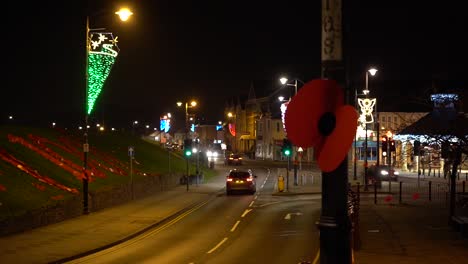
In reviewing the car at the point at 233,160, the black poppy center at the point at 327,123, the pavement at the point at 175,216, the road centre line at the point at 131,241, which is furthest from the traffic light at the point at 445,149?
the car at the point at 233,160

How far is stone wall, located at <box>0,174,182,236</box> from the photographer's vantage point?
21902mm

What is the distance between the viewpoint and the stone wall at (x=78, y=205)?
2190 centimetres

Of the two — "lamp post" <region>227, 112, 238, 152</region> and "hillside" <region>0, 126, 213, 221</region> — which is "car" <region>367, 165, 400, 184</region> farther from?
"lamp post" <region>227, 112, 238, 152</region>

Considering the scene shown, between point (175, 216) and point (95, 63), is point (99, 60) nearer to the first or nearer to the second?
point (95, 63)

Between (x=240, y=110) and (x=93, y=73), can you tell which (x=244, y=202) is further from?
(x=240, y=110)

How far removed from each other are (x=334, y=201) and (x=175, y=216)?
25237mm

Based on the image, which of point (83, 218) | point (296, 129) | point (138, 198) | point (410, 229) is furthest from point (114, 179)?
point (296, 129)

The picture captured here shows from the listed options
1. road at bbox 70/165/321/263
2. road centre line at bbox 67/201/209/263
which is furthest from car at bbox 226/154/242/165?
road centre line at bbox 67/201/209/263

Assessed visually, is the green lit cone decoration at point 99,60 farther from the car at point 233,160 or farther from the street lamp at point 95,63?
the car at point 233,160

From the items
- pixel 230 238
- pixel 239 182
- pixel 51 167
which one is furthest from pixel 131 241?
pixel 239 182

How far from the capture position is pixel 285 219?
2906 centimetres

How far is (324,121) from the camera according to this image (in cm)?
566

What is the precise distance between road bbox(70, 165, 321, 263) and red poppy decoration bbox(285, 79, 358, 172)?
12233mm

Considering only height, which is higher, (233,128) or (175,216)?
(233,128)
